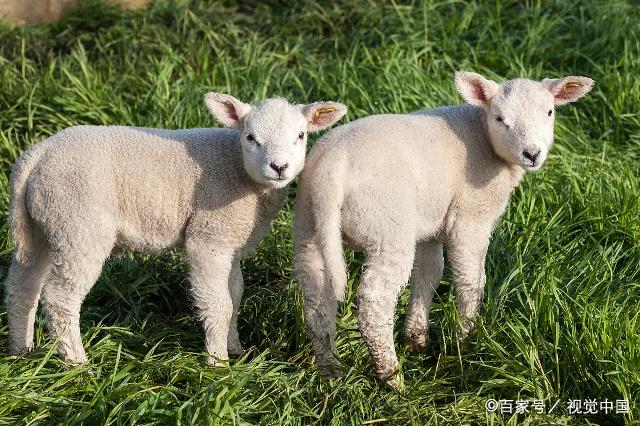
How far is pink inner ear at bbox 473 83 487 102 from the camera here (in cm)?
621

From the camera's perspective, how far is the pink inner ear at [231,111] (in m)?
6.07

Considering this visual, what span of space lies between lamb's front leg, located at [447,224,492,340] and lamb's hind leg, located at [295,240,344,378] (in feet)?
2.73

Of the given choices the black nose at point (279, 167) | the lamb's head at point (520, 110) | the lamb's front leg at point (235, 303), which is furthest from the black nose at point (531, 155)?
the lamb's front leg at point (235, 303)

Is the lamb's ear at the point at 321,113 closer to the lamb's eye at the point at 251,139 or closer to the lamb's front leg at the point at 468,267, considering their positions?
the lamb's eye at the point at 251,139

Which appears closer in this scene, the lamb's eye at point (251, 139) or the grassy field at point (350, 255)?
the grassy field at point (350, 255)

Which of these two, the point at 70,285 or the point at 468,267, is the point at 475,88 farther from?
the point at 70,285

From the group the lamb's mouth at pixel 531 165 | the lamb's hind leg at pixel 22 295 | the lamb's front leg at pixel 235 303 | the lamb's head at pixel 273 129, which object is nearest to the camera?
the lamb's head at pixel 273 129

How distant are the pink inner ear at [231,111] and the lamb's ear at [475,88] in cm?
131

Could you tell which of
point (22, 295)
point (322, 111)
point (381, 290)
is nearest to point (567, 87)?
point (322, 111)

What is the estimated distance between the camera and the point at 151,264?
7.23 metres

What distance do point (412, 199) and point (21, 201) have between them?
7.22 ft

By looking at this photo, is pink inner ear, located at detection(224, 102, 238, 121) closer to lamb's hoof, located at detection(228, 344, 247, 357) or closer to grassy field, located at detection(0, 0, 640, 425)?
grassy field, located at detection(0, 0, 640, 425)

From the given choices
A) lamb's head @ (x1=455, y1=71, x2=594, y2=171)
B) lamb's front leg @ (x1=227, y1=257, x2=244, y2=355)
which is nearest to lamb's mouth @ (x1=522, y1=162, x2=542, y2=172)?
lamb's head @ (x1=455, y1=71, x2=594, y2=171)

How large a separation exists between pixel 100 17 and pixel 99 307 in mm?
4189
